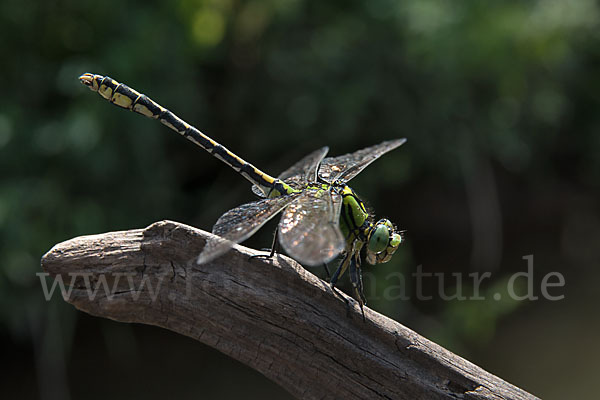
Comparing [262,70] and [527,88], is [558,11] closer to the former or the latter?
[527,88]

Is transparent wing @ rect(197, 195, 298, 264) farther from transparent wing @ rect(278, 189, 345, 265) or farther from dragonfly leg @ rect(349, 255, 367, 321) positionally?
dragonfly leg @ rect(349, 255, 367, 321)

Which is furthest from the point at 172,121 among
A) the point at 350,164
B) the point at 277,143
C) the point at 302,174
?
the point at 277,143

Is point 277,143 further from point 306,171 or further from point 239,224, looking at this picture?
point 239,224

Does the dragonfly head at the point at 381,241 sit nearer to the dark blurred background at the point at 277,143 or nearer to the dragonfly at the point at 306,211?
the dragonfly at the point at 306,211

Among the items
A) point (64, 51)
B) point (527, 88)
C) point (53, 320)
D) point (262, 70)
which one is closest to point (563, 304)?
point (527, 88)

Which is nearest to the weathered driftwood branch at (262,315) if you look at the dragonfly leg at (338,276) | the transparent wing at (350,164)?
the dragonfly leg at (338,276)

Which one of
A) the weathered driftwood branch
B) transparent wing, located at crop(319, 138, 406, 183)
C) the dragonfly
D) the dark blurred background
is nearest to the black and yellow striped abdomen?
the dragonfly
